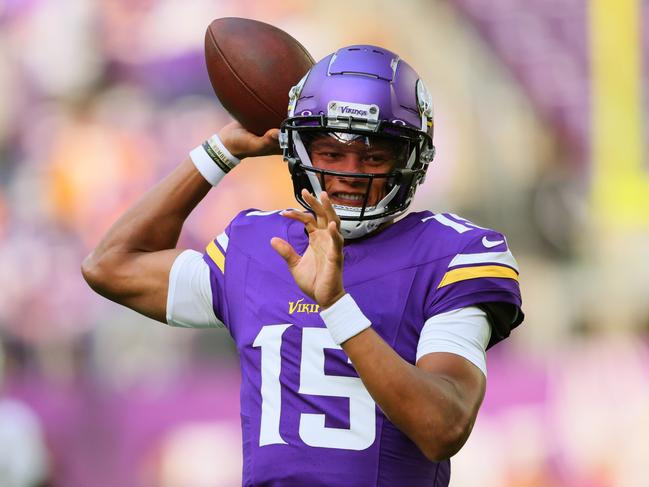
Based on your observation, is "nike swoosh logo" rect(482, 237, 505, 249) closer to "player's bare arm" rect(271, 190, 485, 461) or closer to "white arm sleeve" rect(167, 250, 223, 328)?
"player's bare arm" rect(271, 190, 485, 461)

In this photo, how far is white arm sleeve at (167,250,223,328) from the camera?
9.14ft

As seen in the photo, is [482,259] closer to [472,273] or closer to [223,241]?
[472,273]

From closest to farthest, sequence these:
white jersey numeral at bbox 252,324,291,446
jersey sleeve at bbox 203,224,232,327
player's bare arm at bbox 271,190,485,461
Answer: player's bare arm at bbox 271,190,485,461, white jersey numeral at bbox 252,324,291,446, jersey sleeve at bbox 203,224,232,327

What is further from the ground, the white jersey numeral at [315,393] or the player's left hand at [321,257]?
the player's left hand at [321,257]

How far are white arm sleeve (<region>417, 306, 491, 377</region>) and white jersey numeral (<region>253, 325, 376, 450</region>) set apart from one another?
0.55 ft

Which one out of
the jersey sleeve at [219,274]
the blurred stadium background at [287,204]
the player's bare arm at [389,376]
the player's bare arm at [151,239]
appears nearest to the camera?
the player's bare arm at [389,376]

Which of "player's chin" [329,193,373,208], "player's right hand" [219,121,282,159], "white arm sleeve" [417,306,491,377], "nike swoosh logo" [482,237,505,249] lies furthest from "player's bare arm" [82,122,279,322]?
"white arm sleeve" [417,306,491,377]

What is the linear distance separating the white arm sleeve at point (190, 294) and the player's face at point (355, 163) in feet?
1.33

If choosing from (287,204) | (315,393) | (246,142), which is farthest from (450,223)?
(287,204)

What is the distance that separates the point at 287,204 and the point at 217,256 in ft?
9.12

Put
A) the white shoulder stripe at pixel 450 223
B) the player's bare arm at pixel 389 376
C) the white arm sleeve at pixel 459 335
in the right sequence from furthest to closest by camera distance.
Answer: the white shoulder stripe at pixel 450 223 < the white arm sleeve at pixel 459 335 < the player's bare arm at pixel 389 376

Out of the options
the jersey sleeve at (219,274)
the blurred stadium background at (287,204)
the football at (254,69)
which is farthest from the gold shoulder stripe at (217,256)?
the blurred stadium background at (287,204)

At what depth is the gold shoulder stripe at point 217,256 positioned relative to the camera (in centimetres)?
274

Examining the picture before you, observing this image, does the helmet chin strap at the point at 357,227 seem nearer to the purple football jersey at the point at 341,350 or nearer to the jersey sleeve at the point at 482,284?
the purple football jersey at the point at 341,350
